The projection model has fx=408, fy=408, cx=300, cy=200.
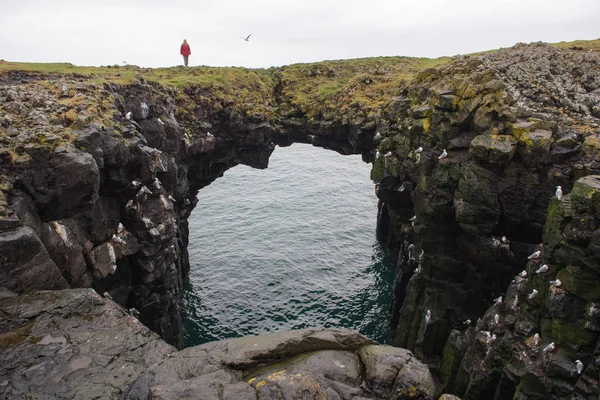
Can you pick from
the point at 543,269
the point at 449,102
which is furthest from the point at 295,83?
the point at 543,269

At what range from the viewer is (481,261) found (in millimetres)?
29656

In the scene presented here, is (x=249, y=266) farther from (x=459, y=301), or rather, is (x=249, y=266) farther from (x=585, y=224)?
(x=585, y=224)

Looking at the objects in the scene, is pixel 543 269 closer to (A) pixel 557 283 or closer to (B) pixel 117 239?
(A) pixel 557 283

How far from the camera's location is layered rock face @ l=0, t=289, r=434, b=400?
1329cm

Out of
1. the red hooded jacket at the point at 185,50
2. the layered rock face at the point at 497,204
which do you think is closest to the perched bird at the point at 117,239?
the layered rock face at the point at 497,204

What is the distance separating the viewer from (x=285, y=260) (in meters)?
52.5

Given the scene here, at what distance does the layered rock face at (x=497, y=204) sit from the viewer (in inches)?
822

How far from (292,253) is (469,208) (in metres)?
30.0

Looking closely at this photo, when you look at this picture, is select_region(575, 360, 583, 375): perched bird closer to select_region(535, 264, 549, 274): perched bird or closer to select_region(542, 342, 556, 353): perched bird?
select_region(542, 342, 556, 353): perched bird

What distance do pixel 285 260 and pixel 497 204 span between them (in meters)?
30.2

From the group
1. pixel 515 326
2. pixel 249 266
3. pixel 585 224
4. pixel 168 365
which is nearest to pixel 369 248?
pixel 249 266

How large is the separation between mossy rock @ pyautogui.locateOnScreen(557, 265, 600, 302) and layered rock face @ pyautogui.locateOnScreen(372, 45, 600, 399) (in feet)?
0.17

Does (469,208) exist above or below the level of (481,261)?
above

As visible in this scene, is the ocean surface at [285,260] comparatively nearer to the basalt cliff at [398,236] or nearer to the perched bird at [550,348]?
the basalt cliff at [398,236]
